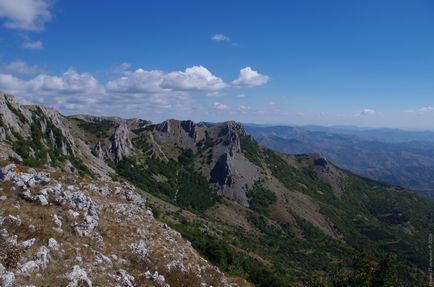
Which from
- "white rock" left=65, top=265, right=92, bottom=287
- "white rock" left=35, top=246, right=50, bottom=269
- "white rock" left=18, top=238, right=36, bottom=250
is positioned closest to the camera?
"white rock" left=65, top=265, right=92, bottom=287

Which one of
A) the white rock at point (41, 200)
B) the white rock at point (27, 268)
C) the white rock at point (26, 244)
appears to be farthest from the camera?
the white rock at point (41, 200)

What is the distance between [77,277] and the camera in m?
27.0

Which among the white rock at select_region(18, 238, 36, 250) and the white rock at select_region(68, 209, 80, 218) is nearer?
the white rock at select_region(18, 238, 36, 250)

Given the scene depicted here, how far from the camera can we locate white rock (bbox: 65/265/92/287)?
2642 centimetres

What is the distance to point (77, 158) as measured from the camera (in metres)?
193

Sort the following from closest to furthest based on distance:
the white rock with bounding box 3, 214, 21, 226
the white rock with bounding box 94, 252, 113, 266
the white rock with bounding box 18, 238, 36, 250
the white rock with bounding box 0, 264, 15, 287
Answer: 1. the white rock with bounding box 0, 264, 15, 287
2. the white rock with bounding box 18, 238, 36, 250
3. the white rock with bounding box 3, 214, 21, 226
4. the white rock with bounding box 94, 252, 113, 266

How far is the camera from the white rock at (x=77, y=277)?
26422mm

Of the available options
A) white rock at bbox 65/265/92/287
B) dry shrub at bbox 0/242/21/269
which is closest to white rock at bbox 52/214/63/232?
dry shrub at bbox 0/242/21/269

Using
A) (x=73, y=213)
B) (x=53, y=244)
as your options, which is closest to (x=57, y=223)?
(x=73, y=213)

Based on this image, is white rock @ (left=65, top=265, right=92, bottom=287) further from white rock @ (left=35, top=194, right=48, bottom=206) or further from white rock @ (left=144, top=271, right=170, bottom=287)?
white rock @ (left=35, top=194, right=48, bottom=206)

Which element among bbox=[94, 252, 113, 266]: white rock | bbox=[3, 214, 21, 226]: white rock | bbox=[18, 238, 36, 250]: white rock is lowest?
bbox=[94, 252, 113, 266]: white rock

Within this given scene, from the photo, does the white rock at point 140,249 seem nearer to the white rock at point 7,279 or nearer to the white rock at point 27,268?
the white rock at point 27,268

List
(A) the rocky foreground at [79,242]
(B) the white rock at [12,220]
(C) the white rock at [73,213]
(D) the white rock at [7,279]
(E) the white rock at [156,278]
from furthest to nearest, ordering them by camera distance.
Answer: (C) the white rock at [73,213], (E) the white rock at [156,278], (B) the white rock at [12,220], (A) the rocky foreground at [79,242], (D) the white rock at [7,279]

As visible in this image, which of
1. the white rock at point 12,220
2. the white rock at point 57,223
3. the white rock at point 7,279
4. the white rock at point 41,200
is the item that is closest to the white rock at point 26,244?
the white rock at point 12,220
